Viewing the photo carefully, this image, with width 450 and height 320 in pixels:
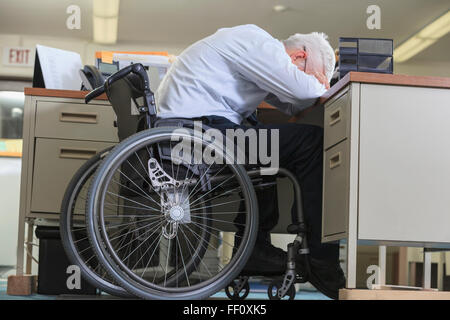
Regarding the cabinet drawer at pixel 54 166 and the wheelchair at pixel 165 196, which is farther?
the cabinet drawer at pixel 54 166

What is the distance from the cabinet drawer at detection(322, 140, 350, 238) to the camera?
1.74 metres

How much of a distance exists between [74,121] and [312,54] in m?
0.98

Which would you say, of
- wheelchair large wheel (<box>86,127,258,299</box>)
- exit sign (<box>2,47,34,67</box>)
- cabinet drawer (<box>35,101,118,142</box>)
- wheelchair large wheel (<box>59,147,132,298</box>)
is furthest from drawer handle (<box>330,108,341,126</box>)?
exit sign (<box>2,47,34,67</box>)

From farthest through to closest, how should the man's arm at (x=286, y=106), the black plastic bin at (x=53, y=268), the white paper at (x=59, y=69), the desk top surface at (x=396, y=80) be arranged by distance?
the white paper at (x=59, y=69) → the black plastic bin at (x=53, y=268) → the man's arm at (x=286, y=106) → the desk top surface at (x=396, y=80)

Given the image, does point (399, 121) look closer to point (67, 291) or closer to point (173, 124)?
point (173, 124)

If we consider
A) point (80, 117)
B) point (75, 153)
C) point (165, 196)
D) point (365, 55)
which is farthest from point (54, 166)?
point (365, 55)

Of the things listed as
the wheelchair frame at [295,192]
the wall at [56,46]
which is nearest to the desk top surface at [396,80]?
the wheelchair frame at [295,192]

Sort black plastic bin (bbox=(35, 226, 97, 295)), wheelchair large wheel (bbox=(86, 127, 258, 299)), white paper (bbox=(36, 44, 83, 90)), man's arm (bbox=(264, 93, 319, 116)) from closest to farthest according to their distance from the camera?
wheelchair large wheel (bbox=(86, 127, 258, 299)) → man's arm (bbox=(264, 93, 319, 116)) → black plastic bin (bbox=(35, 226, 97, 295)) → white paper (bbox=(36, 44, 83, 90))

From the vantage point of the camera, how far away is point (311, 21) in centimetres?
599

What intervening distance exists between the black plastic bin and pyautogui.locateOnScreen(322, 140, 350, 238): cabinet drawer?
1065 mm

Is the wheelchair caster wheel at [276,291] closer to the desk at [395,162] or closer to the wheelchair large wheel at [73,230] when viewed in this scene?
the desk at [395,162]

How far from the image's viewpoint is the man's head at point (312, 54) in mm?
2057

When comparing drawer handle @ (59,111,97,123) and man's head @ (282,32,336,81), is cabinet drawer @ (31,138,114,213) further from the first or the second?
man's head @ (282,32,336,81)

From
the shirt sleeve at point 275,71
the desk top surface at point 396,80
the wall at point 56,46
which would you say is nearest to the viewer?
the desk top surface at point 396,80
